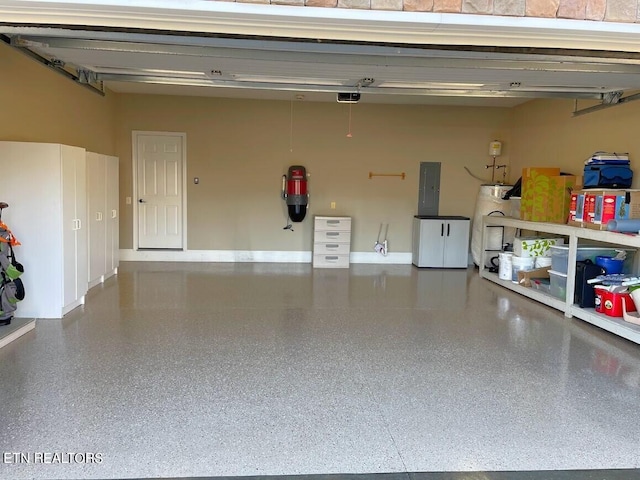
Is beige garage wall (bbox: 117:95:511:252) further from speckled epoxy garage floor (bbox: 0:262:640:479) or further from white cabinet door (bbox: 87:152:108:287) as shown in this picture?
speckled epoxy garage floor (bbox: 0:262:640:479)

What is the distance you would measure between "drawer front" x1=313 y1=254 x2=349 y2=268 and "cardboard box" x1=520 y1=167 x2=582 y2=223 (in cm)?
276

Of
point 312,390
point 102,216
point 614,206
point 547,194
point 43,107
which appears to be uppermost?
point 43,107

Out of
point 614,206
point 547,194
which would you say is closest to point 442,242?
point 547,194

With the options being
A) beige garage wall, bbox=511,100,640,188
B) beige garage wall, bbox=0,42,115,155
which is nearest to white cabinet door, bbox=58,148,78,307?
beige garage wall, bbox=0,42,115,155

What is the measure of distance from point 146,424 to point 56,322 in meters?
2.31

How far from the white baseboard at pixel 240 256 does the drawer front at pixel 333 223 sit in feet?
2.11

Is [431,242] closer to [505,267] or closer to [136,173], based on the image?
[505,267]

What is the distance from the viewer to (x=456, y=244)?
765cm

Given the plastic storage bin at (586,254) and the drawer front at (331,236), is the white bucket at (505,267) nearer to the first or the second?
the plastic storage bin at (586,254)

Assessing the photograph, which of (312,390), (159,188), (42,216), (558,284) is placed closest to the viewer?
(312,390)

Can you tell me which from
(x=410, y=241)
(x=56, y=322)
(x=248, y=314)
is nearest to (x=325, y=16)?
(x=248, y=314)

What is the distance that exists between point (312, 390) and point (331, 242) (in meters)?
4.64

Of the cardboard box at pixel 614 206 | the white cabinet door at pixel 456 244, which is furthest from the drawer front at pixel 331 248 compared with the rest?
the cardboard box at pixel 614 206

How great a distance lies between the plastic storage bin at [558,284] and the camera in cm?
514
